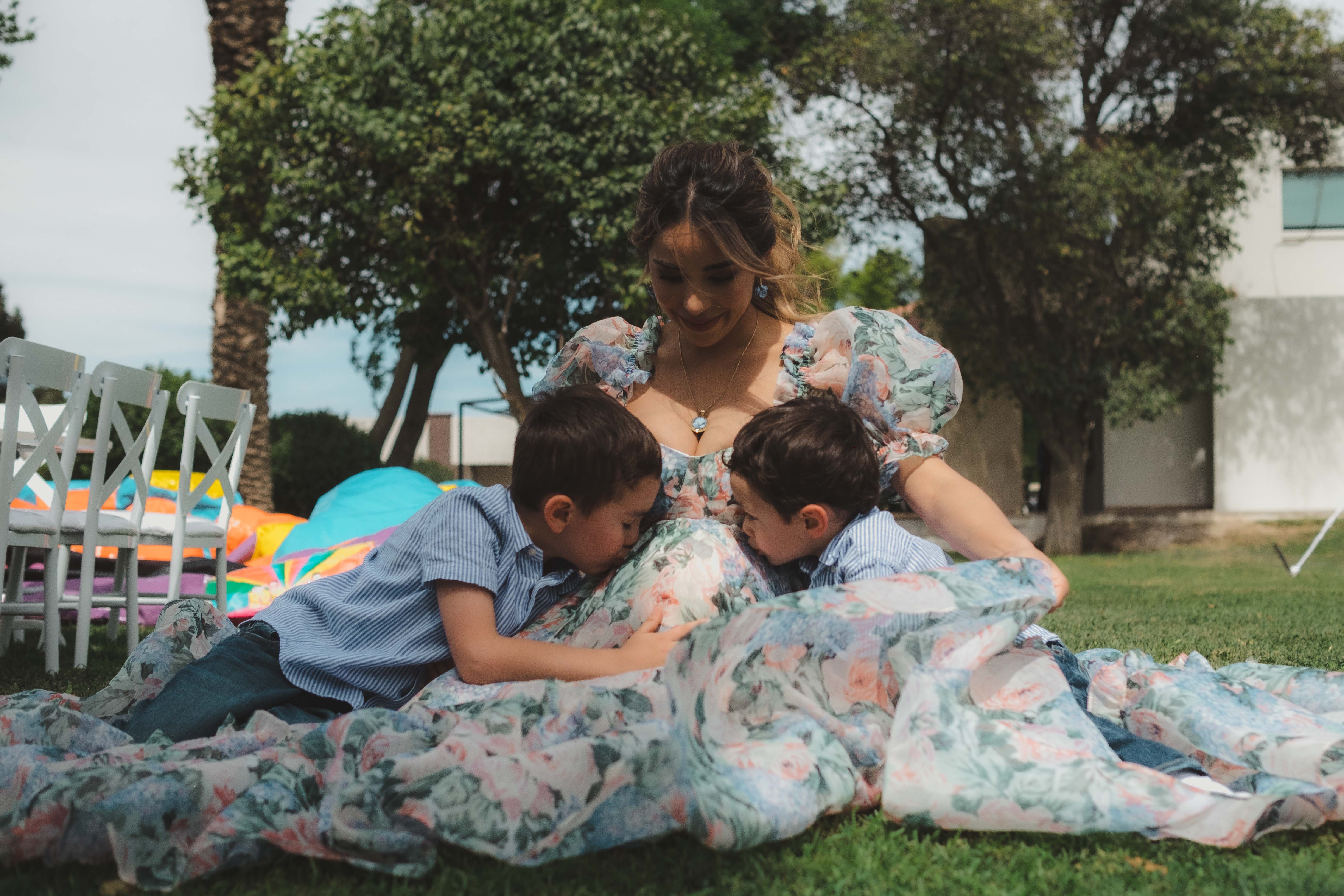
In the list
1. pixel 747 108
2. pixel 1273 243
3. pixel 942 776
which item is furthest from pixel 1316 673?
pixel 1273 243

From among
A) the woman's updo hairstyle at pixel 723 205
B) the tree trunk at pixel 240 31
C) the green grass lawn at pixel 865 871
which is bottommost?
the green grass lawn at pixel 865 871

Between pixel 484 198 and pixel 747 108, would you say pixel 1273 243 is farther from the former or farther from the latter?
pixel 484 198

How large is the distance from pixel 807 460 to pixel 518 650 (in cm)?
71

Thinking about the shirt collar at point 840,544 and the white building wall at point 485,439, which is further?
the white building wall at point 485,439

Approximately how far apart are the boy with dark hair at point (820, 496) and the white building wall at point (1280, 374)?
14370 millimetres

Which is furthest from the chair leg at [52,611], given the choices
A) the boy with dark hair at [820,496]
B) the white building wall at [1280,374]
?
the white building wall at [1280,374]

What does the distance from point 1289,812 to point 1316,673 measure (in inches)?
32.3

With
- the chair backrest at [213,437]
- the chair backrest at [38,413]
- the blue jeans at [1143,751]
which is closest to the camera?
the blue jeans at [1143,751]

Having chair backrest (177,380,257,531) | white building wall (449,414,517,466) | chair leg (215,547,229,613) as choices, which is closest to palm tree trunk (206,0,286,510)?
chair backrest (177,380,257,531)

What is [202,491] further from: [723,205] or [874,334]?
[874,334]

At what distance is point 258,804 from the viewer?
1.60 meters

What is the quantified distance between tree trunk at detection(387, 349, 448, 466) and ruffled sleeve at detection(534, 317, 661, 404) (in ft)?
38.3

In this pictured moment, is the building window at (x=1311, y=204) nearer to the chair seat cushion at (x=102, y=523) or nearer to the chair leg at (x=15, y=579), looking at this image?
the chair seat cushion at (x=102, y=523)

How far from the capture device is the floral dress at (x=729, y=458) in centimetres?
225
